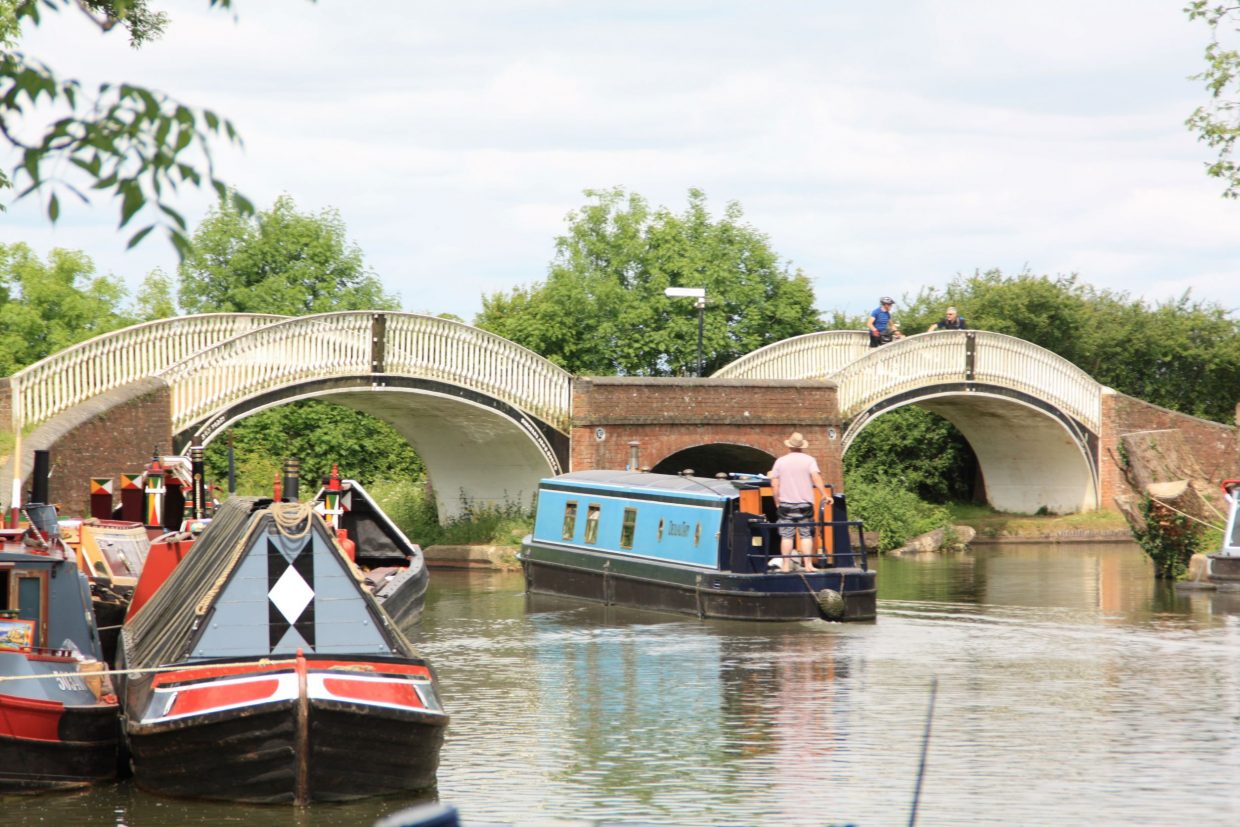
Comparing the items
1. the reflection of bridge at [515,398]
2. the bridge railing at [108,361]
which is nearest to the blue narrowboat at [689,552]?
the reflection of bridge at [515,398]

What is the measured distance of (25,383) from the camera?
23.9 m

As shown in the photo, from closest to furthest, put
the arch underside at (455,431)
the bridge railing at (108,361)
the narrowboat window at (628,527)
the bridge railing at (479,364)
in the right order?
the narrowboat window at (628,527)
the bridge railing at (108,361)
the arch underside at (455,431)
the bridge railing at (479,364)

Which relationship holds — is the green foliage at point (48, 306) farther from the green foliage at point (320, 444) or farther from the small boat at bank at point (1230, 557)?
the small boat at bank at point (1230, 557)

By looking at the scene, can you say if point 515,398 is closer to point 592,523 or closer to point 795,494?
point 592,523

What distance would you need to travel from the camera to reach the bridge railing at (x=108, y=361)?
23969 millimetres

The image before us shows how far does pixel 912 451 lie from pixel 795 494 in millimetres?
22433

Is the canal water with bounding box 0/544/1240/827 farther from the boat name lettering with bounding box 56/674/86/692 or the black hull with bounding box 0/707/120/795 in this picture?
the boat name lettering with bounding box 56/674/86/692

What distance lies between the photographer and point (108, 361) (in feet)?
83.4

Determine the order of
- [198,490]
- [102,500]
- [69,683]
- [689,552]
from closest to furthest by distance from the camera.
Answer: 1. [69,683]
2. [198,490]
3. [102,500]
4. [689,552]

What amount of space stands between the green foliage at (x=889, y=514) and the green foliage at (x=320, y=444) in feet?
40.8

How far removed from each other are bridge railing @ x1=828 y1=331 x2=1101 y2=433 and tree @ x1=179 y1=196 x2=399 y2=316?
14809 mm

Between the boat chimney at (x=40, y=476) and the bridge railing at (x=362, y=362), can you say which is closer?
the boat chimney at (x=40, y=476)

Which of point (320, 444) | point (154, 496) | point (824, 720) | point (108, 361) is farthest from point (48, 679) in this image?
point (320, 444)

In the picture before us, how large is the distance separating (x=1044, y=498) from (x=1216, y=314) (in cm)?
802
